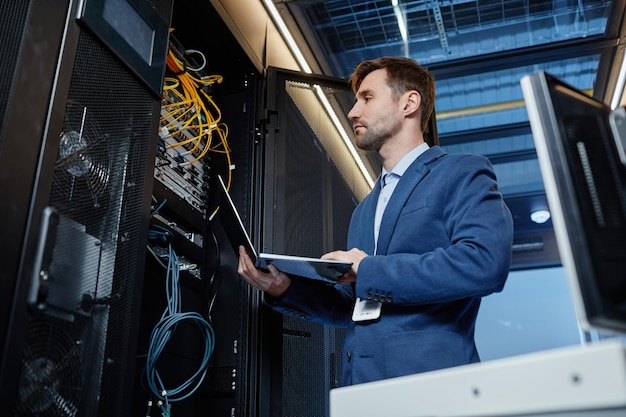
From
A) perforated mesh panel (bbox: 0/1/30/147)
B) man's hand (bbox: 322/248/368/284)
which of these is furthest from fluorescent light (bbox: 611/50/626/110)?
perforated mesh panel (bbox: 0/1/30/147)

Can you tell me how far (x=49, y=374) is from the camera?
3.32 feet

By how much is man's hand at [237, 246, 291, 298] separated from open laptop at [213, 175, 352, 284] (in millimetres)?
33

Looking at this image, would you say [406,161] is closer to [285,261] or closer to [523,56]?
[285,261]

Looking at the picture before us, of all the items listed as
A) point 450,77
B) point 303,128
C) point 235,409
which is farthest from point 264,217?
point 450,77

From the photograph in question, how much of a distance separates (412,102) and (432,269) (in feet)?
2.54

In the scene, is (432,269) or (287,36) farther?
(287,36)

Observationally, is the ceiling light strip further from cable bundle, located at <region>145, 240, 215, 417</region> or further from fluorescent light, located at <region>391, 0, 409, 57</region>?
cable bundle, located at <region>145, 240, 215, 417</region>

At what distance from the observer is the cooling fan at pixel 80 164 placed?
111cm

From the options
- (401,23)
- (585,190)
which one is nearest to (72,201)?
(585,190)

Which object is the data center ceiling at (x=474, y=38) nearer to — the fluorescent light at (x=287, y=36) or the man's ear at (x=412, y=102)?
the fluorescent light at (x=287, y=36)

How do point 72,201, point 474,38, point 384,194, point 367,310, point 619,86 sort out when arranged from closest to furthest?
point 72,201, point 367,310, point 384,194, point 474,38, point 619,86

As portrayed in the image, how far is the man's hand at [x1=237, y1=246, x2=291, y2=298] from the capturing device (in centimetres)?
163

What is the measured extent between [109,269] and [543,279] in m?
5.47

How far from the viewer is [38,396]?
38.7 inches
